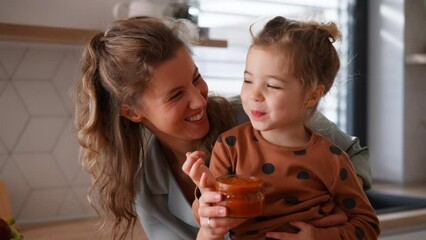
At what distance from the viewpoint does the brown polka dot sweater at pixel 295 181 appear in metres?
1.19

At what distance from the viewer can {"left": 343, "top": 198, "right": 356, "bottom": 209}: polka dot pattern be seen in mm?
1229

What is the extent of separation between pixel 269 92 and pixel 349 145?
496 mm

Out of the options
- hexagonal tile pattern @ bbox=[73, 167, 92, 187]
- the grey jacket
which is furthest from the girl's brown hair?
hexagonal tile pattern @ bbox=[73, 167, 92, 187]

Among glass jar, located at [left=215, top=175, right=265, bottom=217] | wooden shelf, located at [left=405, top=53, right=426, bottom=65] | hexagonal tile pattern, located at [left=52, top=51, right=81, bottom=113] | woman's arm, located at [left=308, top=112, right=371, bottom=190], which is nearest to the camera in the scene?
glass jar, located at [left=215, top=175, right=265, bottom=217]

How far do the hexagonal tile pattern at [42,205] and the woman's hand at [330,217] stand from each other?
137cm

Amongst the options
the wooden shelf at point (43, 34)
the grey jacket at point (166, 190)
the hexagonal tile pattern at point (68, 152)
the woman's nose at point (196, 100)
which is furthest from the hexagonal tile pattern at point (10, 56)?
the woman's nose at point (196, 100)

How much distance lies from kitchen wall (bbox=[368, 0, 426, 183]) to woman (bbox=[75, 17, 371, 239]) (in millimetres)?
1661

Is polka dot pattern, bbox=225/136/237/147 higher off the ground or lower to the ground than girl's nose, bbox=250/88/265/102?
lower

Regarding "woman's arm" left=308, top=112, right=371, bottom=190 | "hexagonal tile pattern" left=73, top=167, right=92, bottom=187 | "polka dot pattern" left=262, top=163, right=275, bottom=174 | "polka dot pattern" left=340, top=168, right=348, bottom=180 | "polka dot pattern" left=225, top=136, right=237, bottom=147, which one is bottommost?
"hexagonal tile pattern" left=73, top=167, right=92, bottom=187

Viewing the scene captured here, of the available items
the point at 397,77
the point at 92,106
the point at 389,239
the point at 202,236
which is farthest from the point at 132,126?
the point at 397,77

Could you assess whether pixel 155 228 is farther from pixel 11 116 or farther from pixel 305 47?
pixel 11 116

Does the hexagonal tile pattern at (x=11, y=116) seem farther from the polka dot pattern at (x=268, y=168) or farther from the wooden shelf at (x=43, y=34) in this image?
the polka dot pattern at (x=268, y=168)

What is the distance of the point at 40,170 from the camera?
7.57 ft

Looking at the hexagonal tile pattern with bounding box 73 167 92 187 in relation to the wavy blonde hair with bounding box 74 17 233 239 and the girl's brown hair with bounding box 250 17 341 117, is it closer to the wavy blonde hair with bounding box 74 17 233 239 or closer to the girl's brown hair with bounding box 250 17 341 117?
the wavy blonde hair with bounding box 74 17 233 239
